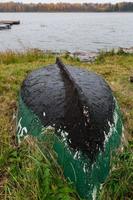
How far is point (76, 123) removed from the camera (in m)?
4.48

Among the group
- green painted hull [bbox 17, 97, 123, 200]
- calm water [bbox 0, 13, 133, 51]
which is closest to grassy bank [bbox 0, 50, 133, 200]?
green painted hull [bbox 17, 97, 123, 200]

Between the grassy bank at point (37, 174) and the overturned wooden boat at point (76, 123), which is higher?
the overturned wooden boat at point (76, 123)

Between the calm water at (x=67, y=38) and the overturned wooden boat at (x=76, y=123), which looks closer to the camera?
the overturned wooden boat at (x=76, y=123)

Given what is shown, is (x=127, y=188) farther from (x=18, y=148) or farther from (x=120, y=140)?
(x=18, y=148)

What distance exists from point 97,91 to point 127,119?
1.57 m

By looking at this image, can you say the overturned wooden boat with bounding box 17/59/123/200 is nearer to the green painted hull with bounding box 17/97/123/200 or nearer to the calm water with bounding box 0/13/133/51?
the green painted hull with bounding box 17/97/123/200

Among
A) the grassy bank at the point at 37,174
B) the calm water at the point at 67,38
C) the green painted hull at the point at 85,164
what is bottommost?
the calm water at the point at 67,38

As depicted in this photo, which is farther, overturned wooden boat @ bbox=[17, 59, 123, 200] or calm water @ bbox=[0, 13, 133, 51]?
calm water @ bbox=[0, 13, 133, 51]

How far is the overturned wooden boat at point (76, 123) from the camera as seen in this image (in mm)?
4242

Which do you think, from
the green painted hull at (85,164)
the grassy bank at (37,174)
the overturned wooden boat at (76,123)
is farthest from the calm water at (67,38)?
the green painted hull at (85,164)

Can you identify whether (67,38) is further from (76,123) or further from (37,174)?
(37,174)

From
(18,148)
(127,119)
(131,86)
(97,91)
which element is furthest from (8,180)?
A: (131,86)

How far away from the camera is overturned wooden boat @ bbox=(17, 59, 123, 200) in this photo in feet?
13.9

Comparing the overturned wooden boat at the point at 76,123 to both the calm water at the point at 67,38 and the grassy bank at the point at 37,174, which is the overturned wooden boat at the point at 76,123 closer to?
the grassy bank at the point at 37,174
